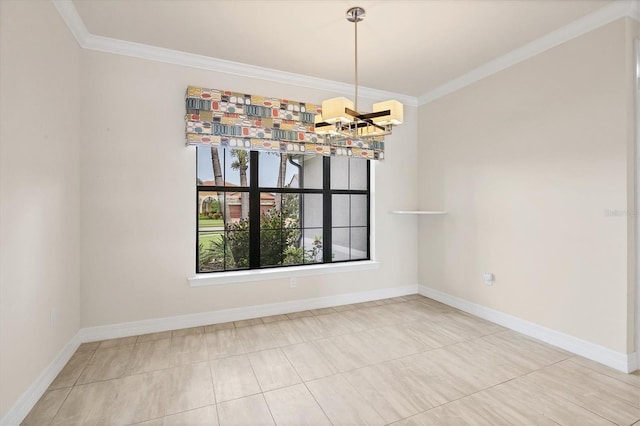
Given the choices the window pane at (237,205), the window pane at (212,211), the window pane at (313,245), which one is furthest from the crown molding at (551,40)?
the window pane at (212,211)

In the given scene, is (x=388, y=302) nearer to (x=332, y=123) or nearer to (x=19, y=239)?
(x=332, y=123)

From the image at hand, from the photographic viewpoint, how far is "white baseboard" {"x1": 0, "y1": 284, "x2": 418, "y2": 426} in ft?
6.50

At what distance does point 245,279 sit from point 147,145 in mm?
1729

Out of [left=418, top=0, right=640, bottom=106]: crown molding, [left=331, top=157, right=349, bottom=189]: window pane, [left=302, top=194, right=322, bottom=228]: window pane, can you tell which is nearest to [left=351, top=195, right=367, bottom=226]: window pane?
[left=331, top=157, right=349, bottom=189]: window pane

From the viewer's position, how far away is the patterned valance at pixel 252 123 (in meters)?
3.25

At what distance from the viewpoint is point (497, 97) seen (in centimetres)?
345

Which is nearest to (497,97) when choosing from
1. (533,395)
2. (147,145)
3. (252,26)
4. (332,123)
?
(332,123)

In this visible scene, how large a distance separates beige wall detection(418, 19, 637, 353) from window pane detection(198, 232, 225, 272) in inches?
112

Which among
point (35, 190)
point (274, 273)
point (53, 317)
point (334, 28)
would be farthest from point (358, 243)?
point (35, 190)

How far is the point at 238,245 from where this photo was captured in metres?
3.82

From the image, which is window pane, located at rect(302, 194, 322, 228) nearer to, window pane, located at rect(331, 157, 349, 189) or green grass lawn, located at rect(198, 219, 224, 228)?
window pane, located at rect(331, 157, 349, 189)

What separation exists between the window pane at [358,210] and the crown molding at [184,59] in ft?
4.55

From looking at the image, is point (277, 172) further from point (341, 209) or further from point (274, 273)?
point (274, 273)

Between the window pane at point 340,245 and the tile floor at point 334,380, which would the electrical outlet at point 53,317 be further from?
the window pane at point 340,245
